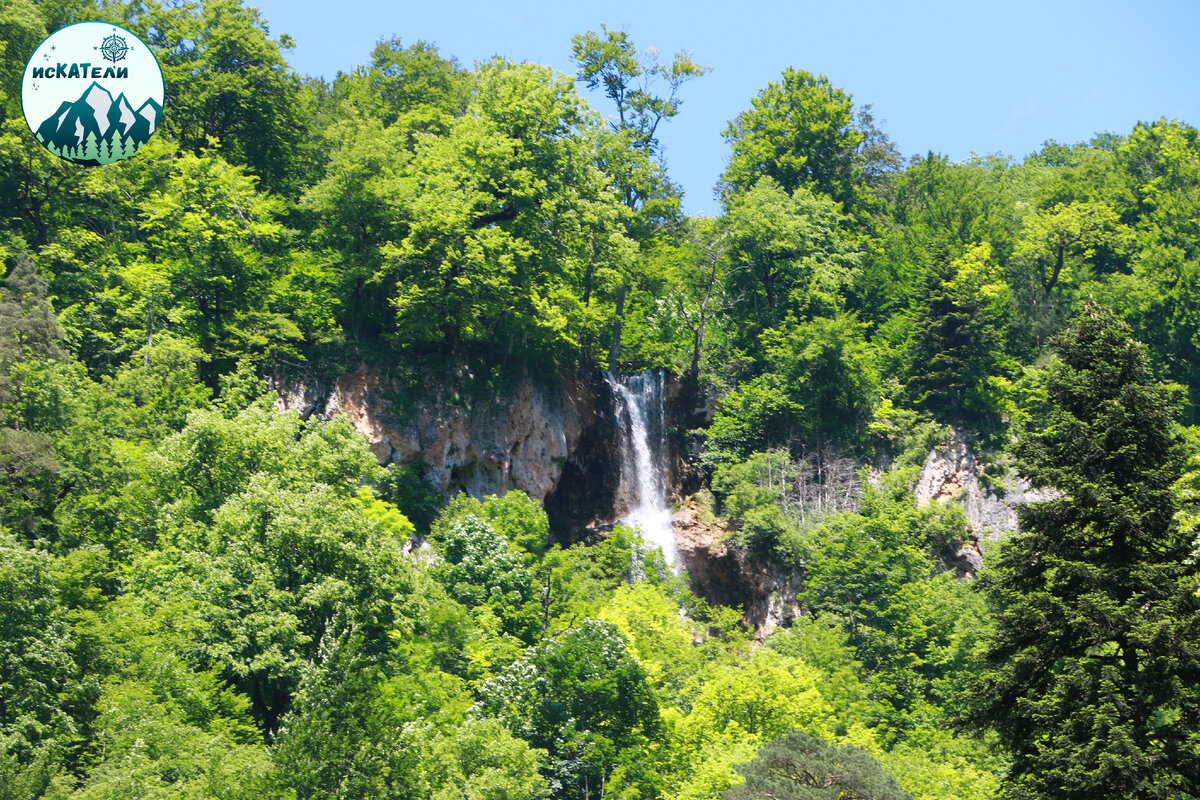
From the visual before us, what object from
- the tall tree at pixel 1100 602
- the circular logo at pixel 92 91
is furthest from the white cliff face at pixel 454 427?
the tall tree at pixel 1100 602

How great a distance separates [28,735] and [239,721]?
4.42 m

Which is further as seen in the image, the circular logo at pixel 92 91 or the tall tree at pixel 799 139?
the tall tree at pixel 799 139

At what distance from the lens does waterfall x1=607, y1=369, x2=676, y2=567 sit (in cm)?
4866

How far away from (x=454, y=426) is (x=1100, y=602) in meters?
28.2

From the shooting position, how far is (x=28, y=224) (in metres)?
43.8

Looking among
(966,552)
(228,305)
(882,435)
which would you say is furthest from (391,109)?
(966,552)

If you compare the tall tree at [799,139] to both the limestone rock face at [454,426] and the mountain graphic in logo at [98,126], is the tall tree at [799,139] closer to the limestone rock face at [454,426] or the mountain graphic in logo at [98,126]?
the limestone rock face at [454,426]

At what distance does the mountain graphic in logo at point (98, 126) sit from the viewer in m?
36.3

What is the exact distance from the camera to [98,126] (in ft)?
124

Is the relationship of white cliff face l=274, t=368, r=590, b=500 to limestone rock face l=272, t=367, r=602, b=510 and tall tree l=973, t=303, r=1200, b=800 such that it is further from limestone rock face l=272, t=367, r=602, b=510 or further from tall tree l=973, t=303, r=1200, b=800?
tall tree l=973, t=303, r=1200, b=800

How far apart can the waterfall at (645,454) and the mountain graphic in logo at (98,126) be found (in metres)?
19.6

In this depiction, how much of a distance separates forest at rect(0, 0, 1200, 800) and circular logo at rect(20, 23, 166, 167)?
4.25m

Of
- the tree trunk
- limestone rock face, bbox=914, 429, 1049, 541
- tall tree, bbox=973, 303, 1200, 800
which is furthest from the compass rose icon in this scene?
limestone rock face, bbox=914, 429, 1049, 541

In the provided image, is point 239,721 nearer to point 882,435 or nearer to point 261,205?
point 261,205
